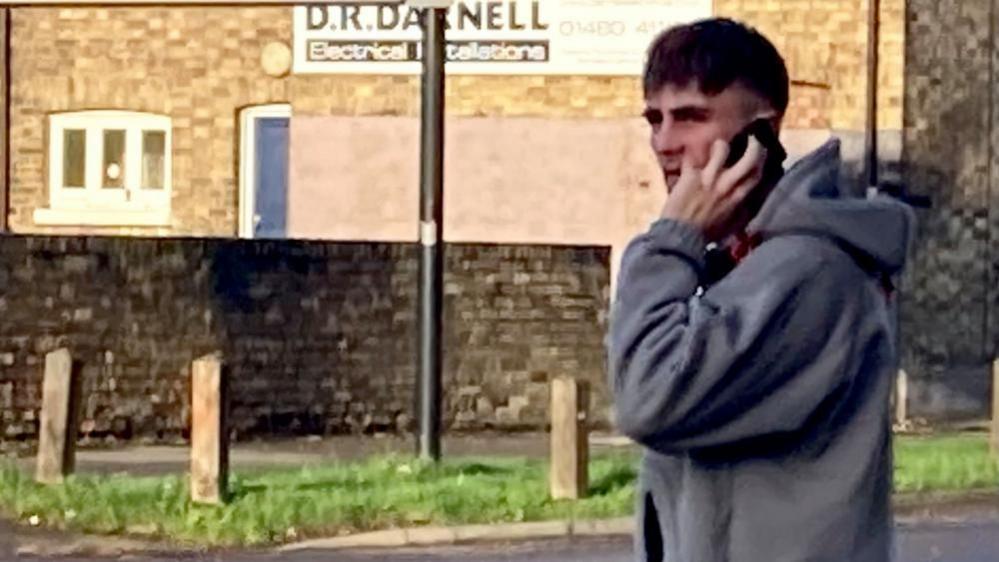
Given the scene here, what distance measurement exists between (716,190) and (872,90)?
20339mm

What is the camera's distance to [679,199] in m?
3.31

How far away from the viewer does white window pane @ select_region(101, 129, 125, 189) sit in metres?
26.2

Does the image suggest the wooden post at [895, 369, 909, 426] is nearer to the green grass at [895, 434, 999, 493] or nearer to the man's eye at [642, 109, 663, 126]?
the green grass at [895, 434, 999, 493]

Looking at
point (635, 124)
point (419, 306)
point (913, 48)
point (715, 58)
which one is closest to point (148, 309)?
point (419, 306)

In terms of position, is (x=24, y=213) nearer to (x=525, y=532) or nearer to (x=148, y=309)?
(x=148, y=309)

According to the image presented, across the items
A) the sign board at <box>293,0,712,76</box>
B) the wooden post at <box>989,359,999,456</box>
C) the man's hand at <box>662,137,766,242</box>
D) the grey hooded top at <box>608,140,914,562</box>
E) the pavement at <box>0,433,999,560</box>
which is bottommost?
the pavement at <box>0,433,999,560</box>

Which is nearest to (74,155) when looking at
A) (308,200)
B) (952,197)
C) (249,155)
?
(249,155)

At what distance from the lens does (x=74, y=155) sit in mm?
26266

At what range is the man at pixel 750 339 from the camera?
10.5 feet

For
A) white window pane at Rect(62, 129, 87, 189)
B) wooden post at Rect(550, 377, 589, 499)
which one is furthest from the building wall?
wooden post at Rect(550, 377, 589, 499)

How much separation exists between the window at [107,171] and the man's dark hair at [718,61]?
2286cm

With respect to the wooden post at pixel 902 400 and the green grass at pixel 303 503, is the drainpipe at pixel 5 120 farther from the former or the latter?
the green grass at pixel 303 503

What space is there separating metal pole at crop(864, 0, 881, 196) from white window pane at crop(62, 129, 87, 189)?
8.11m

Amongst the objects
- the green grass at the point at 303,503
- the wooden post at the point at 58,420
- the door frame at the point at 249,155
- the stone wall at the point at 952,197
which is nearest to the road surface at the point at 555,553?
the green grass at the point at 303,503
